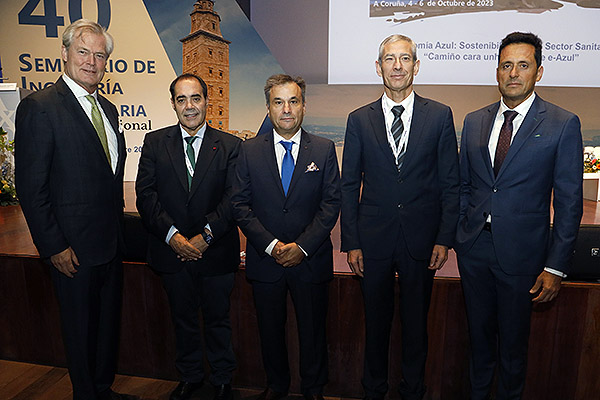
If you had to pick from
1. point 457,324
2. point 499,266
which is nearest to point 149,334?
point 457,324

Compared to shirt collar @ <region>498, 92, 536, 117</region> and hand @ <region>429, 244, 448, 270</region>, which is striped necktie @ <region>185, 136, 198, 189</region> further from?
shirt collar @ <region>498, 92, 536, 117</region>

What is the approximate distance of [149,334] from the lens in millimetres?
2518

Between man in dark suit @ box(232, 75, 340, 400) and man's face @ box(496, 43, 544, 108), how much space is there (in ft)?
2.59

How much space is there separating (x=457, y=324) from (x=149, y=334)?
1780 millimetres

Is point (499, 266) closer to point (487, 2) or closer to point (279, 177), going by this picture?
point (279, 177)

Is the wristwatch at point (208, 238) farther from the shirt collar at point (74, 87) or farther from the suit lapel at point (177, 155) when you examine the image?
the shirt collar at point (74, 87)

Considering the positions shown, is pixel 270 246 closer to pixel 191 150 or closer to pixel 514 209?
pixel 191 150

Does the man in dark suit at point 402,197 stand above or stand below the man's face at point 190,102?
below

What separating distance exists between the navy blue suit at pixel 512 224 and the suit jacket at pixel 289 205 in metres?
0.60

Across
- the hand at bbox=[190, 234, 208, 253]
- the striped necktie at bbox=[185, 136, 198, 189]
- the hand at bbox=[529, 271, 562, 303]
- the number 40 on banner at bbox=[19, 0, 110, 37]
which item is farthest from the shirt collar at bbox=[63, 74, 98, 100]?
the number 40 on banner at bbox=[19, 0, 110, 37]

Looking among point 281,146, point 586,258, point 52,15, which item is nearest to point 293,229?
point 281,146

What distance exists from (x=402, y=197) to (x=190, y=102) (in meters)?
1.07

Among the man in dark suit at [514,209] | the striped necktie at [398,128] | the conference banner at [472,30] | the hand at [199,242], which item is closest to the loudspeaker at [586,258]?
the man in dark suit at [514,209]

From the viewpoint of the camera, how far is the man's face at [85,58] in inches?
69.7
